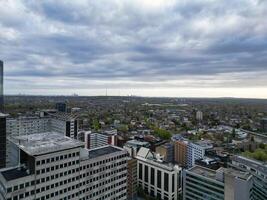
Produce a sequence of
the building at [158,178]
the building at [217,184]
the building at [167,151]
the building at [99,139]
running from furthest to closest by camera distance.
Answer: the building at [99,139] → the building at [167,151] → the building at [158,178] → the building at [217,184]

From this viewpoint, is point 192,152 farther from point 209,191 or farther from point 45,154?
point 45,154

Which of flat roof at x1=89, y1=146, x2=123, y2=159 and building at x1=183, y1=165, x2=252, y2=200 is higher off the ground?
flat roof at x1=89, y1=146, x2=123, y2=159

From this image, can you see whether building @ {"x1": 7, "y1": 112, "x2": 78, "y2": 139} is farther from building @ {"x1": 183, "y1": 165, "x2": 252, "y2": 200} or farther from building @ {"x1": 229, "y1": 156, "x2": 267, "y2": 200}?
building @ {"x1": 229, "y1": 156, "x2": 267, "y2": 200}

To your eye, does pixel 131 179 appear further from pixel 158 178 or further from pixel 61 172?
pixel 61 172

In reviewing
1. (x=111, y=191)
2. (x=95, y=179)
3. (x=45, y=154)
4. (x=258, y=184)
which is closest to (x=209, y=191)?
(x=258, y=184)

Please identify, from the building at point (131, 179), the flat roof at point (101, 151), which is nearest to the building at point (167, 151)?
the building at point (131, 179)

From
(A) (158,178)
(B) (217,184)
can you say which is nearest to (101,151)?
(B) (217,184)

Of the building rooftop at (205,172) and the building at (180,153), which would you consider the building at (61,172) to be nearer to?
the building rooftop at (205,172)

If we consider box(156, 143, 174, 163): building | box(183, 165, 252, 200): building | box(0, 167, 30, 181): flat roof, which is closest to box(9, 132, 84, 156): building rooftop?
box(0, 167, 30, 181): flat roof
